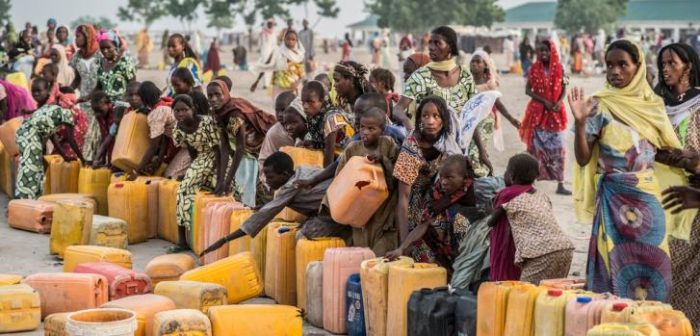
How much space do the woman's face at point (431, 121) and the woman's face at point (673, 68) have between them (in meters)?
1.54

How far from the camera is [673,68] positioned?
6.24 meters

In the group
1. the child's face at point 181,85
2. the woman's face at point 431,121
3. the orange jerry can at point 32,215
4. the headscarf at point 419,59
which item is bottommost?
the orange jerry can at point 32,215

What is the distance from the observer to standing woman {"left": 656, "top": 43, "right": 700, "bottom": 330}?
623cm

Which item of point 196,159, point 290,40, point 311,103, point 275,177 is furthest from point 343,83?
point 290,40

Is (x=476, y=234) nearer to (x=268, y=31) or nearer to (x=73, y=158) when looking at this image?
(x=73, y=158)

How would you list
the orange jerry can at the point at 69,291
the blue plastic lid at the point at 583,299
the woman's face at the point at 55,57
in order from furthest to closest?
the woman's face at the point at 55,57 < the orange jerry can at the point at 69,291 < the blue plastic lid at the point at 583,299

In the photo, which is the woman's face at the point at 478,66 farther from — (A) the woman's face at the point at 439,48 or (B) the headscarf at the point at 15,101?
(B) the headscarf at the point at 15,101

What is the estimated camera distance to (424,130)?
291 inches

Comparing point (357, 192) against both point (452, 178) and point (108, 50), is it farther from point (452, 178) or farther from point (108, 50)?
point (108, 50)

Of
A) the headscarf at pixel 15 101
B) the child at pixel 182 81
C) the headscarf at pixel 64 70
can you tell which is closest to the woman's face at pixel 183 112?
the child at pixel 182 81

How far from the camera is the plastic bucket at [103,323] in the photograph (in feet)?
20.3

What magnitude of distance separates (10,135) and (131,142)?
8.26 feet

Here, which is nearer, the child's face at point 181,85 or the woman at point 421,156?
the woman at point 421,156

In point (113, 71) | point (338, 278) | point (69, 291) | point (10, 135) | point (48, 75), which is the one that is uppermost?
point (113, 71)
